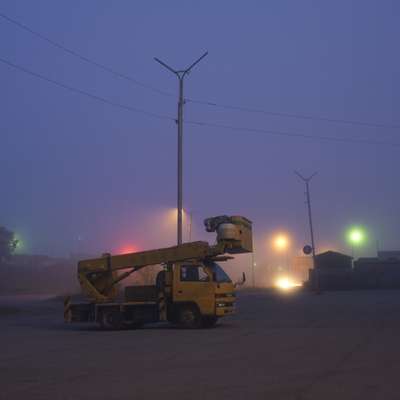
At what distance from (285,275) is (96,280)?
109748 mm

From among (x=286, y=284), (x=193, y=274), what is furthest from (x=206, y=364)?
(x=286, y=284)

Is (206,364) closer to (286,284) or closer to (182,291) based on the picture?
(182,291)

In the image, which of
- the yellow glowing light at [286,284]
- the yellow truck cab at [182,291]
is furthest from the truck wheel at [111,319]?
the yellow glowing light at [286,284]

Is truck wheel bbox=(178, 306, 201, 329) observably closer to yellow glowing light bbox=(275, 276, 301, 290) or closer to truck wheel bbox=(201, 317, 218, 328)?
truck wheel bbox=(201, 317, 218, 328)

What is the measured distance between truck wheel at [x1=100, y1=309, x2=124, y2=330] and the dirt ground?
5.06 ft

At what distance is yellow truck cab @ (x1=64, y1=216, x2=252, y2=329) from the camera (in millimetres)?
21172

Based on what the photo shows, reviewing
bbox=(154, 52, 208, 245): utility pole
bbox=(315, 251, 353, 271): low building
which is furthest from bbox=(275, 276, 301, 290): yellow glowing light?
bbox=(154, 52, 208, 245): utility pole

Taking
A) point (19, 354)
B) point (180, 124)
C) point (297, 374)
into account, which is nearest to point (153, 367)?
point (297, 374)

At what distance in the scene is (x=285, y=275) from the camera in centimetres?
13000

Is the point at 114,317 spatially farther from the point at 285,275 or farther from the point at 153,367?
the point at 285,275

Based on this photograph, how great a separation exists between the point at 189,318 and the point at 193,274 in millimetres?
1574

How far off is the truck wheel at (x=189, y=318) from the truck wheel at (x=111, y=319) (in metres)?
2.18

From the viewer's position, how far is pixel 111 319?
21.9 metres

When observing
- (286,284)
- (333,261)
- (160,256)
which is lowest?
(160,256)
